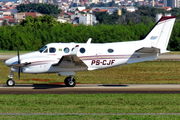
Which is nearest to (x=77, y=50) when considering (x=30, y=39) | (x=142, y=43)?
(x=142, y=43)

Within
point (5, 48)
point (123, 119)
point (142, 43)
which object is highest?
point (142, 43)

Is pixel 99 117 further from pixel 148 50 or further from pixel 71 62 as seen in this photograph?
pixel 148 50

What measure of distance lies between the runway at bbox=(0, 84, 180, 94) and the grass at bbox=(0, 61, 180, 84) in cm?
204

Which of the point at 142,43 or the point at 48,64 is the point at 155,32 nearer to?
the point at 142,43

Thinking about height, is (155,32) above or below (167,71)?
Result: above

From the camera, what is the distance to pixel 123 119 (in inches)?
547

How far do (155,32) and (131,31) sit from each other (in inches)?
1572

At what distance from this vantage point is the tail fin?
24.1 m

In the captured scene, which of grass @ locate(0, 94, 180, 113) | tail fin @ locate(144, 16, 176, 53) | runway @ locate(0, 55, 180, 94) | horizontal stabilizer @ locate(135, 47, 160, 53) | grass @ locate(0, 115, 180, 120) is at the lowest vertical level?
runway @ locate(0, 55, 180, 94)

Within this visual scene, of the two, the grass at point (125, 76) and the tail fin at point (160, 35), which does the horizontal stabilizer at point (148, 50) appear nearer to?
the tail fin at point (160, 35)

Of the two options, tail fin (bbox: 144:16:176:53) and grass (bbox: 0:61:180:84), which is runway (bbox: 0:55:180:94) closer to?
grass (bbox: 0:61:180:84)

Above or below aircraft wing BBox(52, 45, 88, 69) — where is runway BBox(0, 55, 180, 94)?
below

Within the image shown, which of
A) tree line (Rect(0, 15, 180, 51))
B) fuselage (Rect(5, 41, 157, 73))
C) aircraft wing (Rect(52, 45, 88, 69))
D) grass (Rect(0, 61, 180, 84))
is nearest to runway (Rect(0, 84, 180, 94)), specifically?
fuselage (Rect(5, 41, 157, 73))

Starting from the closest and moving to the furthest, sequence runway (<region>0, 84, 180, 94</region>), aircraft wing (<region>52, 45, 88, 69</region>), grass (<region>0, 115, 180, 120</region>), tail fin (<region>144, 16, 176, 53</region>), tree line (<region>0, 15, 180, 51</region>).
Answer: grass (<region>0, 115, 180, 120</region>)
runway (<region>0, 84, 180, 94</region>)
aircraft wing (<region>52, 45, 88, 69</region>)
tail fin (<region>144, 16, 176, 53</region>)
tree line (<region>0, 15, 180, 51</region>)
